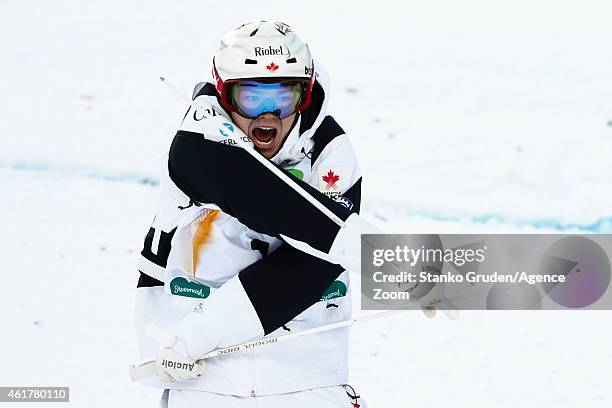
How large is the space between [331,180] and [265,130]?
0.75 ft

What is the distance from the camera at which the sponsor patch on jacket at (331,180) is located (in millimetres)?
3314

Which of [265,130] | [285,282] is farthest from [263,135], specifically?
[285,282]

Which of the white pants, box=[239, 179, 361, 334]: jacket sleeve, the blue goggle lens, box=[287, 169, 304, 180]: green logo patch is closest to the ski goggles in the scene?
the blue goggle lens

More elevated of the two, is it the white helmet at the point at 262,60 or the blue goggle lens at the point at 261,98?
the white helmet at the point at 262,60

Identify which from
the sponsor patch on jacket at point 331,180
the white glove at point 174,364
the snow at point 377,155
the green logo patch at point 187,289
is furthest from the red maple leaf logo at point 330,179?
the snow at point 377,155

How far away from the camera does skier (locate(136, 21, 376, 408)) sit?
3.08m

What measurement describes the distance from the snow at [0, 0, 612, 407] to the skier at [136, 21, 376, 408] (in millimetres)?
1605

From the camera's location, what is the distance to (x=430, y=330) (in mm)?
5738

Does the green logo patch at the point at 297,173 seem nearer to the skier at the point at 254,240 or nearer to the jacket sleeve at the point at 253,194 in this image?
the skier at the point at 254,240

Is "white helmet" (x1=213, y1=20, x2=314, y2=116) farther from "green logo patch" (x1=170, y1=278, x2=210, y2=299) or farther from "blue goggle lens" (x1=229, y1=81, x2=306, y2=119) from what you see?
"green logo patch" (x1=170, y1=278, x2=210, y2=299)

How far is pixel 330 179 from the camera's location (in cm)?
334

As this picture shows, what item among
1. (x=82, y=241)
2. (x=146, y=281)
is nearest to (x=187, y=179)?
(x=146, y=281)

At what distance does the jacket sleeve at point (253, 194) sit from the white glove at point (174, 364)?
1.50 ft

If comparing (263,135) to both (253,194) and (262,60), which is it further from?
(253,194)
